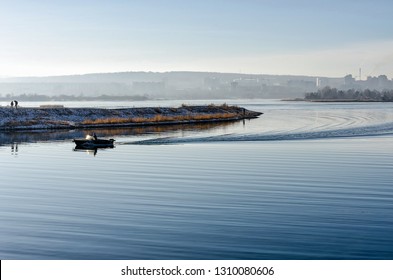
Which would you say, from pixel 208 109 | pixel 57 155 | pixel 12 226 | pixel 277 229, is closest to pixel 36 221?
pixel 12 226

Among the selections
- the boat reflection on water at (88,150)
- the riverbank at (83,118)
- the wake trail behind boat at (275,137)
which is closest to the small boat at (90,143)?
the boat reflection on water at (88,150)

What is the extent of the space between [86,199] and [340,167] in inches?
856

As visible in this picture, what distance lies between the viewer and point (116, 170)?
45594 millimetres

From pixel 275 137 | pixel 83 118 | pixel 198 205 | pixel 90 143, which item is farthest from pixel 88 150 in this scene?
pixel 83 118

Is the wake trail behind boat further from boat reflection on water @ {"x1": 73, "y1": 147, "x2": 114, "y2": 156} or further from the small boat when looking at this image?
boat reflection on water @ {"x1": 73, "y1": 147, "x2": 114, "y2": 156}

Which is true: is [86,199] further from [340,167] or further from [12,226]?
[340,167]

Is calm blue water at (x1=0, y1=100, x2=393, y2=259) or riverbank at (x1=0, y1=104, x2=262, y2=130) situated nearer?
calm blue water at (x1=0, y1=100, x2=393, y2=259)

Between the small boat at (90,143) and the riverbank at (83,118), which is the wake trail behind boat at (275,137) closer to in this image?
the small boat at (90,143)

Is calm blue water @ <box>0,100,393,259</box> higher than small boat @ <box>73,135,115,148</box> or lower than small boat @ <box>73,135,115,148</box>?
lower

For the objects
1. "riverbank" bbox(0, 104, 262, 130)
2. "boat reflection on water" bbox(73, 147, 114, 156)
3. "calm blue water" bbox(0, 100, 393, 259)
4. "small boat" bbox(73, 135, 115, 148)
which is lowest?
"boat reflection on water" bbox(73, 147, 114, 156)

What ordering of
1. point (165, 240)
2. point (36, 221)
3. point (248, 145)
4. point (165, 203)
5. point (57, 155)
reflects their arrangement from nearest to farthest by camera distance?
point (165, 240), point (36, 221), point (165, 203), point (57, 155), point (248, 145)

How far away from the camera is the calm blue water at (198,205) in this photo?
70.7 feet

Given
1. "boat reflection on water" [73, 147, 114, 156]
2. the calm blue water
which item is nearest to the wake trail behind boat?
"boat reflection on water" [73, 147, 114, 156]

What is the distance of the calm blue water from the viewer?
21.6 metres
